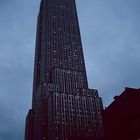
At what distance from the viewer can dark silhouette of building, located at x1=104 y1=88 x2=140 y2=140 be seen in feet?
241

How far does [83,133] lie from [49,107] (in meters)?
33.1

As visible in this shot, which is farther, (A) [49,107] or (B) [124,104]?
(A) [49,107]

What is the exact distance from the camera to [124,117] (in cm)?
7731

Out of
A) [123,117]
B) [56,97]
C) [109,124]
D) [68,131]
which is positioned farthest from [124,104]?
[56,97]

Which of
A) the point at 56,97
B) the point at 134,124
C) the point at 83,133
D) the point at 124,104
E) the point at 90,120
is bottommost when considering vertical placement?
the point at 134,124

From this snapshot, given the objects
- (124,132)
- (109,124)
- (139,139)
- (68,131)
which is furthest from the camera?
(68,131)

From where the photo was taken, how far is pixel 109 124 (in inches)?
3324

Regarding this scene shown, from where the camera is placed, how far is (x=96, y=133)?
187 meters

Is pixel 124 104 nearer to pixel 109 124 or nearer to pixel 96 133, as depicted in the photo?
pixel 109 124

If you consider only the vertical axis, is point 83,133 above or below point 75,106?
below

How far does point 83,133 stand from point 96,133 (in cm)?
Answer: 1054

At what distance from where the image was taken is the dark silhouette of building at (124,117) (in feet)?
241

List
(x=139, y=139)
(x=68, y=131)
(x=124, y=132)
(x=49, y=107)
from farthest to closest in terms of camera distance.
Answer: (x=49, y=107) < (x=68, y=131) < (x=124, y=132) < (x=139, y=139)

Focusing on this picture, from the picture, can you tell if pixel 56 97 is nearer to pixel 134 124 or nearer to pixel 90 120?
pixel 90 120
